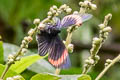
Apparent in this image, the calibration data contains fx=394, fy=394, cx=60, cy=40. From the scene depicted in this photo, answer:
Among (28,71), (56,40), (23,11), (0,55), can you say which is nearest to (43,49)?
(56,40)

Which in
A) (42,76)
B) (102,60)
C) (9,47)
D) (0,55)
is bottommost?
(42,76)

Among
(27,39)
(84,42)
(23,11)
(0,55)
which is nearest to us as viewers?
(27,39)

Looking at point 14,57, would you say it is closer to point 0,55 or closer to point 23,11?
point 0,55

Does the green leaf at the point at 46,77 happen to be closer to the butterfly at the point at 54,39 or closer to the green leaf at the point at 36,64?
the butterfly at the point at 54,39

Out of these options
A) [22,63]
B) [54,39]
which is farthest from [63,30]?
[54,39]

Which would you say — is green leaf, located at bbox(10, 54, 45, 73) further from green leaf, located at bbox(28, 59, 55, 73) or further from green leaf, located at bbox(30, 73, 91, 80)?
green leaf, located at bbox(28, 59, 55, 73)
